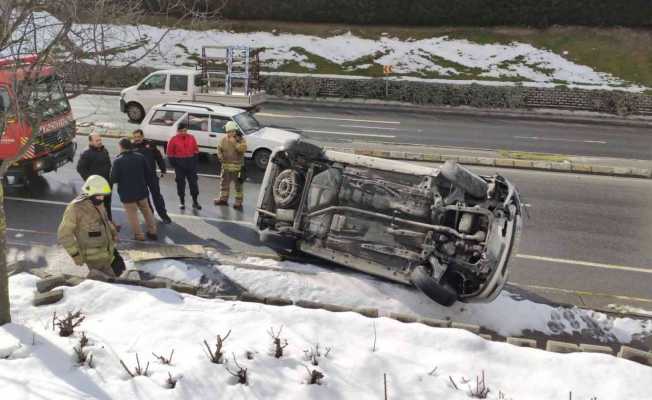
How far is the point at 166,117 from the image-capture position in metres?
14.1

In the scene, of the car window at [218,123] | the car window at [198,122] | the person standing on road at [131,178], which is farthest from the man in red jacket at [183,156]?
the car window at [198,122]

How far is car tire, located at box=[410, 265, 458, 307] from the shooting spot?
6.95 metres

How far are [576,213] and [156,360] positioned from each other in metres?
9.09

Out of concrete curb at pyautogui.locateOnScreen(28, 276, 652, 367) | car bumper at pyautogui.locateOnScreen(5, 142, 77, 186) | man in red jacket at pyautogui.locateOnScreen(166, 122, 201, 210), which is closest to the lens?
concrete curb at pyautogui.locateOnScreen(28, 276, 652, 367)

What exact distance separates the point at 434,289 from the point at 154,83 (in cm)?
1481

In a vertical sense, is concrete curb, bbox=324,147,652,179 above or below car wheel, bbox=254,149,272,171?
above

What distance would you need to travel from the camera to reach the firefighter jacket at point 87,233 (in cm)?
655

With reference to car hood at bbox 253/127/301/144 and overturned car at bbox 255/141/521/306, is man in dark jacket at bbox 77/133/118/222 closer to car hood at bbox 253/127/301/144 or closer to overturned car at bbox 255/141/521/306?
overturned car at bbox 255/141/521/306

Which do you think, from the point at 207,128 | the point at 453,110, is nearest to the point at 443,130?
the point at 453,110

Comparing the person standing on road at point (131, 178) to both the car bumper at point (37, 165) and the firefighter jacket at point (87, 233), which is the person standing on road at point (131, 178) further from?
the car bumper at point (37, 165)

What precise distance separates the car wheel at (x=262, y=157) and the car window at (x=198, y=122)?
55.0 inches

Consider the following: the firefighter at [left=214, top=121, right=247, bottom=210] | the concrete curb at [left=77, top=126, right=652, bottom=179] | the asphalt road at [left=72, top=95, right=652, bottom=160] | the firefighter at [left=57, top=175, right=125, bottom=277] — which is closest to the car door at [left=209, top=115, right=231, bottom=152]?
the concrete curb at [left=77, top=126, right=652, bottom=179]

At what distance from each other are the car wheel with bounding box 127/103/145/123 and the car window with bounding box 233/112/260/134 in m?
6.04

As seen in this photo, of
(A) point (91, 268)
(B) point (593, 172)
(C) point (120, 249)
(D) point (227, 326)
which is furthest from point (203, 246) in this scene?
(B) point (593, 172)
